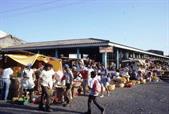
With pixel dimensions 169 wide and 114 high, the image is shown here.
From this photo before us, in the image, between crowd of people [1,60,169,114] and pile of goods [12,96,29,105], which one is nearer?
crowd of people [1,60,169,114]

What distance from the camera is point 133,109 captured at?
1423cm

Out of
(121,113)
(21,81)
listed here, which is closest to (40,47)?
(21,81)

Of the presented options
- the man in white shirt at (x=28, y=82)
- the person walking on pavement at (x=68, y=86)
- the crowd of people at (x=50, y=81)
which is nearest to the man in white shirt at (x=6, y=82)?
the crowd of people at (x=50, y=81)

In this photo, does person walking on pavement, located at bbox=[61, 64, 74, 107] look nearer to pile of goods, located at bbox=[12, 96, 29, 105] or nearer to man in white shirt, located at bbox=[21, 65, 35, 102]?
pile of goods, located at bbox=[12, 96, 29, 105]

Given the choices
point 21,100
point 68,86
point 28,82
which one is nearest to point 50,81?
point 68,86

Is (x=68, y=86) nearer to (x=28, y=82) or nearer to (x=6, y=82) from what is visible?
(x=28, y=82)

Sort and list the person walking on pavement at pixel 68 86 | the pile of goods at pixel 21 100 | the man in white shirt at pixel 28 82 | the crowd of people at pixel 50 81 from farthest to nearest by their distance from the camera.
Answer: the man in white shirt at pixel 28 82
the pile of goods at pixel 21 100
the person walking on pavement at pixel 68 86
the crowd of people at pixel 50 81

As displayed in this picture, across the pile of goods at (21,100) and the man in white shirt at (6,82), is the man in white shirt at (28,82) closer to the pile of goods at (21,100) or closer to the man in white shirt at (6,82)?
the pile of goods at (21,100)

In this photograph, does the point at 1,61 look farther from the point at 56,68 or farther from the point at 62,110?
the point at 62,110

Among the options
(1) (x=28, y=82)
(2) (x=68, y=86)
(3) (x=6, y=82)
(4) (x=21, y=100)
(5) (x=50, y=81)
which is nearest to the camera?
(5) (x=50, y=81)

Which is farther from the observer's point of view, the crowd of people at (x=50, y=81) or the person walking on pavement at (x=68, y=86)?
the person walking on pavement at (x=68, y=86)

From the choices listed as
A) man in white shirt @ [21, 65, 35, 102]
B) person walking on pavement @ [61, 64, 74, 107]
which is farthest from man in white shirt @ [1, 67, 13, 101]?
person walking on pavement @ [61, 64, 74, 107]

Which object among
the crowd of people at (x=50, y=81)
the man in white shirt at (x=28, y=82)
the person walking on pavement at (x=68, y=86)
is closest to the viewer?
the crowd of people at (x=50, y=81)

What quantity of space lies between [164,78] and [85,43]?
10.2m
